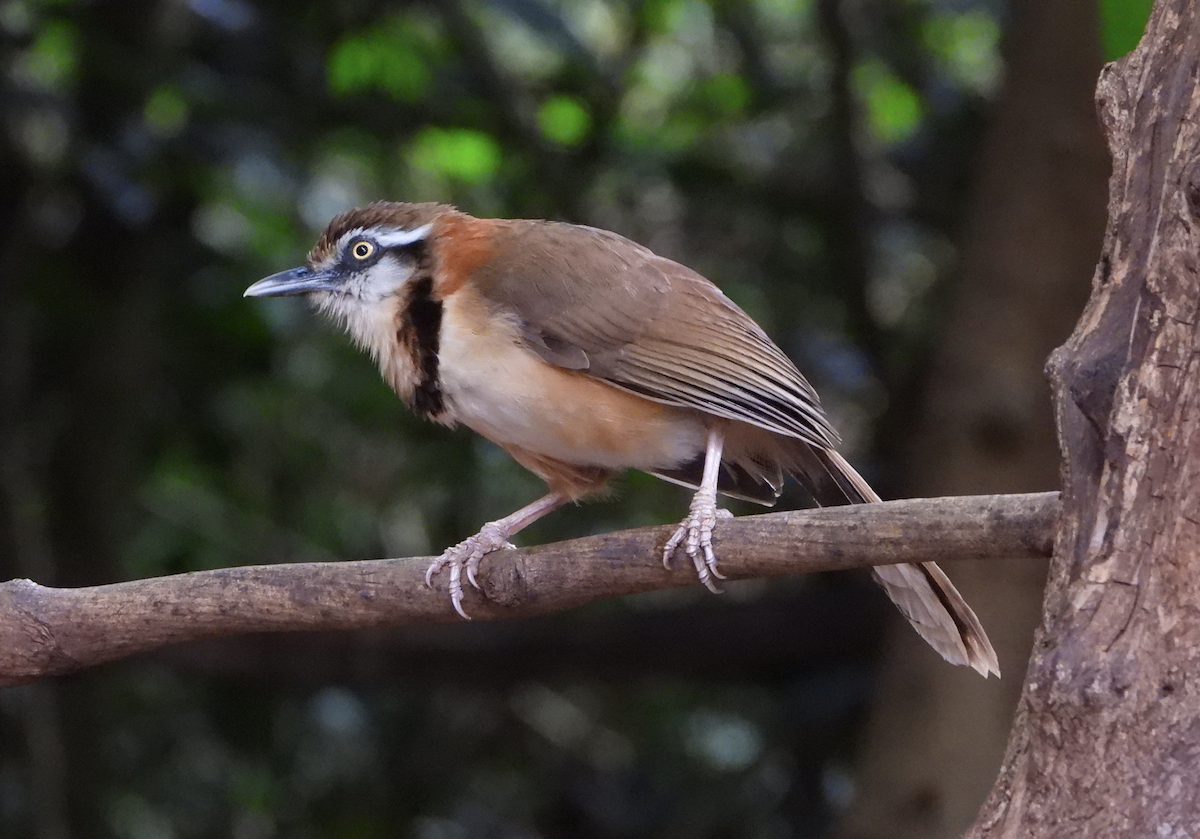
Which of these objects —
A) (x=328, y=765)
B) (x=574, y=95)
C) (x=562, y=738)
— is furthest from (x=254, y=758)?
(x=574, y=95)

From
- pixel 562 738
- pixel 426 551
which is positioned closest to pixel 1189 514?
pixel 426 551

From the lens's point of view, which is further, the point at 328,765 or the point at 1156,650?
the point at 328,765

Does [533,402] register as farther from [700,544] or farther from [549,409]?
[700,544]

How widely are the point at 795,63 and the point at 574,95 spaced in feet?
3.26

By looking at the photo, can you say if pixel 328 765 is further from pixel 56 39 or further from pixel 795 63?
pixel 795 63

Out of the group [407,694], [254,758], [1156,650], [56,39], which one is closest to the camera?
[1156,650]

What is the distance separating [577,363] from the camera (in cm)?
310

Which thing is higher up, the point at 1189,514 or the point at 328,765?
the point at 1189,514

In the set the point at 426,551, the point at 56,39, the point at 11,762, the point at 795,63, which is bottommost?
the point at 11,762

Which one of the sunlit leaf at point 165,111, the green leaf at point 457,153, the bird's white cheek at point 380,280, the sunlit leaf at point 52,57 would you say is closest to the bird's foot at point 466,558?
the bird's white cheek at point 380,280

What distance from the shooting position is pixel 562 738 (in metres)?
6.50

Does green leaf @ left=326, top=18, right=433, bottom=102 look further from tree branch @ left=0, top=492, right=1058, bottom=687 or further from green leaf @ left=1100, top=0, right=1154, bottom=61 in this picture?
green leaf @ left=1100, top=0, right=1154, bottom=61

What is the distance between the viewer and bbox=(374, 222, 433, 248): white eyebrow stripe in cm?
343

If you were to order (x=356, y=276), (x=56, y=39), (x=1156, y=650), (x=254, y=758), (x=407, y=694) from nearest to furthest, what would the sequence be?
(x=1156, y=650), (x=356, y=276), (x=56, y=39), (x=254, y=758), (x=407, y=694)
